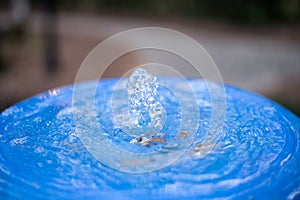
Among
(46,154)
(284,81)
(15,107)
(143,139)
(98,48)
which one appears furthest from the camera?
(98,48)

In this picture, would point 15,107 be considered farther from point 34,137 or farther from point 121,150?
point 121,150

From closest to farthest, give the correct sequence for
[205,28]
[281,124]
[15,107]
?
[281,124]
[15,107]
[205,28]

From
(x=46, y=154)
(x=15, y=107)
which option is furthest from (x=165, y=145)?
(x=15, y=107)

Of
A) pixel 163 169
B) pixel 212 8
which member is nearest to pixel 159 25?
pixel 212 8

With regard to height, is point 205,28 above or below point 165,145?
above

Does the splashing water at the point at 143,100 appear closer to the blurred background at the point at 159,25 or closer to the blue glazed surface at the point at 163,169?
the blue glazed surface at the point at 163,169

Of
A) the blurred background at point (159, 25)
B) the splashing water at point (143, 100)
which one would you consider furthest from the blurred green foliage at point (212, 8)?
the splashing water at point (143, 100)
